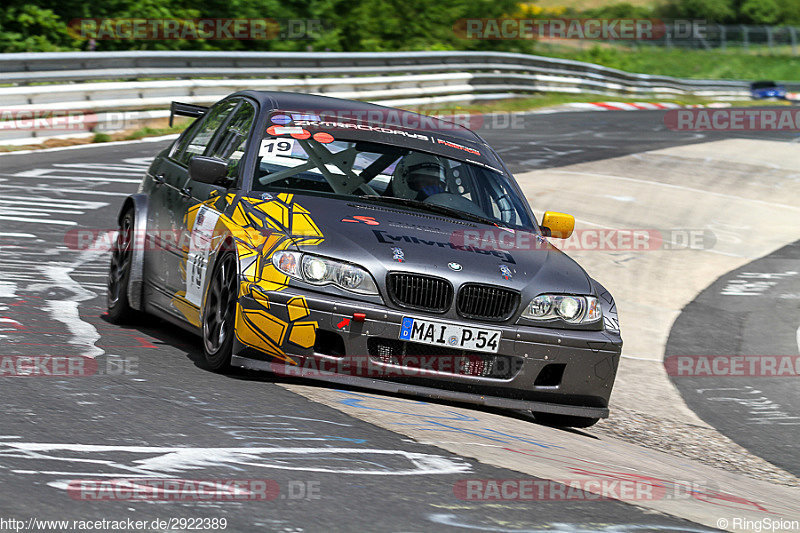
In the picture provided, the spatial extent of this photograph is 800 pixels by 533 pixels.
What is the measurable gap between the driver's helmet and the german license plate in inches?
51.1

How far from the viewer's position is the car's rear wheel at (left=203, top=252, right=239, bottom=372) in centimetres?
603

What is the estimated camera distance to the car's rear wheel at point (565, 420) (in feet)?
21.7

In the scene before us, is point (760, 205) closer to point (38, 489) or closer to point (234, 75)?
point (234, 75)

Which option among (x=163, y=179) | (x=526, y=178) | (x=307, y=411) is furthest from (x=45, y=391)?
(x=526, y=178)

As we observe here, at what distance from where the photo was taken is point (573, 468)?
4.97 metres

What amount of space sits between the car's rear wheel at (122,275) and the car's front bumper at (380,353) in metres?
1.92

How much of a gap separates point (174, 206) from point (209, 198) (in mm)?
610

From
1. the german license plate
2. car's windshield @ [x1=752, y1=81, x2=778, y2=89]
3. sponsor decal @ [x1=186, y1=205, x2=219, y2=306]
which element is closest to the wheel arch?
sponsor decal @ [x1=186, y1=205, x2=219, y2=306]

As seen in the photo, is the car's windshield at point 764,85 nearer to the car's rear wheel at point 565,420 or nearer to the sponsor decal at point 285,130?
the sponsor decal at point 285,130

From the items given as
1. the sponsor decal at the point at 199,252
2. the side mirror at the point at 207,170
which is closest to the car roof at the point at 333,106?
the side mirror at the point at 207,170

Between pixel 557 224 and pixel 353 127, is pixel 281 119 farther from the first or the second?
pixel 557 224

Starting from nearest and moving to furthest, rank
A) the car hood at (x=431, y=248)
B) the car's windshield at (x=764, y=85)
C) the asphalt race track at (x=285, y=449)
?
the asphalt race track at (x=285, y=449), the car hood at (x=431, y=248), the car's windshield at (x=764, y=85)

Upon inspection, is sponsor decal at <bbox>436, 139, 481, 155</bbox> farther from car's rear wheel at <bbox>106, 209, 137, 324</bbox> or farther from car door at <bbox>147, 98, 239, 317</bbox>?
car's rear wheel at <bbox>106, 209, 137, 324</bbox>

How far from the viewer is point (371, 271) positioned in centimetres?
594
